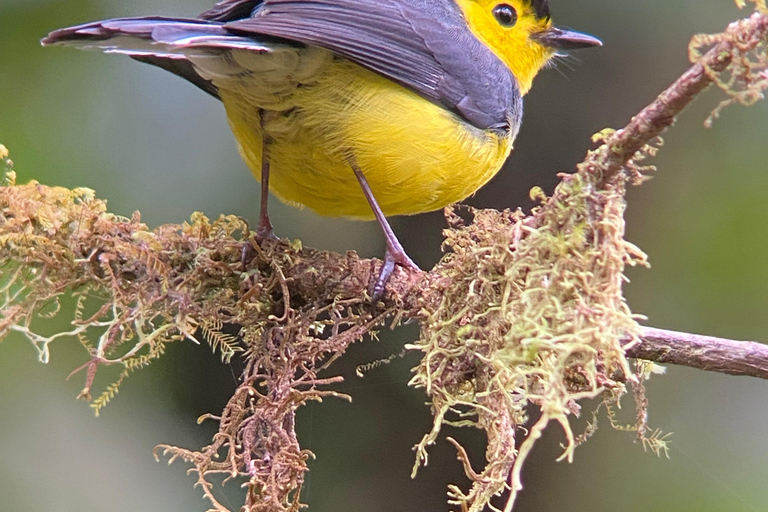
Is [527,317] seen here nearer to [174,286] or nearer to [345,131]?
[345,131]

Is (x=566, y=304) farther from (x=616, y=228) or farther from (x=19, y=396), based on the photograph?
(x=19, y=396)

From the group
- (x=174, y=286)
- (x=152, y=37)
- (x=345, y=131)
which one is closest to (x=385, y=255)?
(x=345, y=131)

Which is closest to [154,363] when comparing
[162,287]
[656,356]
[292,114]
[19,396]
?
[19,396]

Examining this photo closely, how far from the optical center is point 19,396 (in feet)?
10.1

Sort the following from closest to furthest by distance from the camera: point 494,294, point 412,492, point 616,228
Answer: point 616,228, point 494,294, point 412,492

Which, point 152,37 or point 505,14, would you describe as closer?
point 152,37

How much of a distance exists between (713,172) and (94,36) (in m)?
2.99

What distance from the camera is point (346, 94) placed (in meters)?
2.29

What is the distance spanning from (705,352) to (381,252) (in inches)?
88.9

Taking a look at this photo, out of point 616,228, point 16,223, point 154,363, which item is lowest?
point 154,363

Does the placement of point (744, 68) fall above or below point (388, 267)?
above

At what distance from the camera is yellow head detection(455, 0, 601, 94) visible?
309 centimetres

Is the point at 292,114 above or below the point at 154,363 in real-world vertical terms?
above

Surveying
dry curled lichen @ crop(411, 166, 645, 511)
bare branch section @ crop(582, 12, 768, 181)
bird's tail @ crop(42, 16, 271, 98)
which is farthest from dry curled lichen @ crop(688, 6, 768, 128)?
bird's tail @ crop(42, 16, 271, 98)
